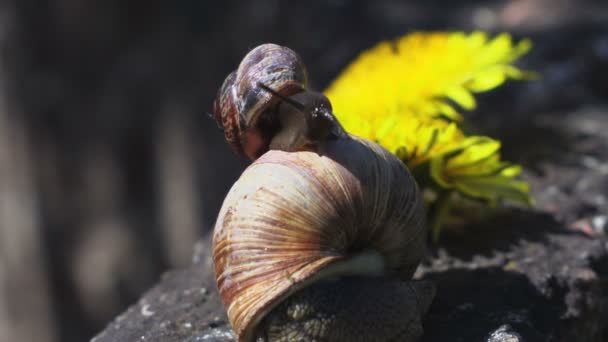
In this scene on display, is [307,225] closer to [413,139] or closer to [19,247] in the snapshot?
[413,139]

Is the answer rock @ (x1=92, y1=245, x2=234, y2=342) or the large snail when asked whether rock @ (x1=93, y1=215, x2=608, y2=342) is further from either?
the large snail

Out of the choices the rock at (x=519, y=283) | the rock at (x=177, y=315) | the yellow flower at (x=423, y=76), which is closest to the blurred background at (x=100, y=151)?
the yellow flower at (x=423, y=76)

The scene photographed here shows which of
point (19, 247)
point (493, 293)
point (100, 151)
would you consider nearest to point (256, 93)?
point (493, 293)

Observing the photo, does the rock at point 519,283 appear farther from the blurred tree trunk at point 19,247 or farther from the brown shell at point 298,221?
the blurred tree trunk at point 19,247

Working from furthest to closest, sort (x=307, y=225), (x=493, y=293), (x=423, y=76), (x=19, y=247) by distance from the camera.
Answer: (x=19, y=247) → (x=423, y=76) → (x=493, y=293) → (x=307, y=225)

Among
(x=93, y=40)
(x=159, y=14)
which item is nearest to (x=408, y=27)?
(x=159, y=14)

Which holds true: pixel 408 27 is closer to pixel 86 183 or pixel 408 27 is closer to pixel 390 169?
pixel 86 183
